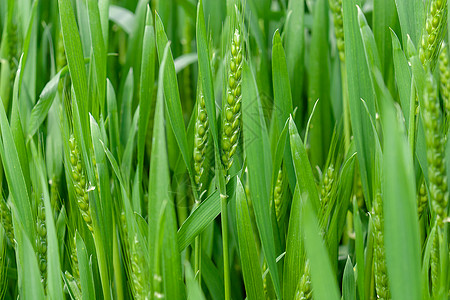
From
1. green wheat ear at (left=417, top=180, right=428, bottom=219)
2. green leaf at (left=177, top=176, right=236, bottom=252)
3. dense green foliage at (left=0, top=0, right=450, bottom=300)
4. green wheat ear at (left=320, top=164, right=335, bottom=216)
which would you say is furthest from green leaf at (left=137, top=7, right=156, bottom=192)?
green wheat ear at (left=417, top=180, right=428, bottom=219)

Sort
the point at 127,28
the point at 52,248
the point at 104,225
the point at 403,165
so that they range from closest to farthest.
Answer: the point at 403,165 < the point at 52,248 < the point at 104,225 < the point at 127,28

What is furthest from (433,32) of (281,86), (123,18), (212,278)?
(123,18)

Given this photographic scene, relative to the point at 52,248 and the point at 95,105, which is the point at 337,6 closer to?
the point at 95,105

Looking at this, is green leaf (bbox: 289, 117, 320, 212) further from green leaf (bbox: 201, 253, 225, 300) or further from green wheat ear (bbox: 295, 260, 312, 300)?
green leaf (bbox: 201, 253, 225, 300)

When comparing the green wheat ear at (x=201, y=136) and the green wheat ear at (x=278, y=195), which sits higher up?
the green wheat ear at (x=201, y=136)

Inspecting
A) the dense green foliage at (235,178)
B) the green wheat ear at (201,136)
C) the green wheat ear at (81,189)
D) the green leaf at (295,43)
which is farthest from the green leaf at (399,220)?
the green leaf at (295,43)

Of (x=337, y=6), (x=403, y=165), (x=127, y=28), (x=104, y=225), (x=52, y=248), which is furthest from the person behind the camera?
(x=127, y=28)

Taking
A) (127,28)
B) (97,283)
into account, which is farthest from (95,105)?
(127,28)

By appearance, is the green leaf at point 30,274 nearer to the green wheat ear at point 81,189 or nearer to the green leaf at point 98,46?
the green wheat ear at point 81,189

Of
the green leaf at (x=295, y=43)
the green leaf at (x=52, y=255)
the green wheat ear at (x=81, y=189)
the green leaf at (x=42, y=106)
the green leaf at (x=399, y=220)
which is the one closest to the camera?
the green leaf at (x=399, y=220)
